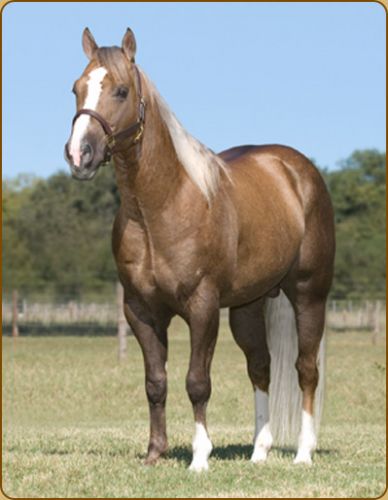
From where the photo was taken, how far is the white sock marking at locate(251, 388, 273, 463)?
6816mm

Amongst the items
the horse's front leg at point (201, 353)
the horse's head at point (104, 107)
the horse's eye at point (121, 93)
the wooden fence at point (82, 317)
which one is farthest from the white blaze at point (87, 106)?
the wooden fence at point (82, 317)

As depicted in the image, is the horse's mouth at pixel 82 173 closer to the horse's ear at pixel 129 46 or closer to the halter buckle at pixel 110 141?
the halter buckle at pixel 110 141

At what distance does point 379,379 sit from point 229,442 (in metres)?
9.35

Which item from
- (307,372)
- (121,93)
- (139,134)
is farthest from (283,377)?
(121,93)

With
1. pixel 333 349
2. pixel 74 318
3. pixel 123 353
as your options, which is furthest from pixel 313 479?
pixel 74 318

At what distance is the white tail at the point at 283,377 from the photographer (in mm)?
7371

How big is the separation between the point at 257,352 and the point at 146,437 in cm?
173

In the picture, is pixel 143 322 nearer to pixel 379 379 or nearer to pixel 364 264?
pixel 379 379

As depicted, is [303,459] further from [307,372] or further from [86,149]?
[86,149]

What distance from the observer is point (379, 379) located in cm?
1692

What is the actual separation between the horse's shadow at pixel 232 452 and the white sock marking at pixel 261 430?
0.14m

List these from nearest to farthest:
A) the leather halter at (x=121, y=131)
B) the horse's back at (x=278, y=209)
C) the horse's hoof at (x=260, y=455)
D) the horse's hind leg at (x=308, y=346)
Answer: the leather halter at (x=121, y=131)
the horse's back at (x=278, y=209)
the horse's hoof at (x=260, y=455)
the horse's hind leg at (x=308, y=346)

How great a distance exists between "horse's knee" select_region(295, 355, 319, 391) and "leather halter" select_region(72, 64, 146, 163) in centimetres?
228

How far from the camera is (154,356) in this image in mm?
6316
